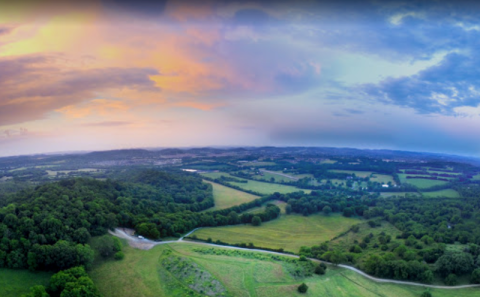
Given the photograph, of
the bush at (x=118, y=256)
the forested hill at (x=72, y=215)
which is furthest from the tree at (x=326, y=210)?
the bush at (x=118, y=256)

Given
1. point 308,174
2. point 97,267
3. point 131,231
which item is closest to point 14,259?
point 97,267

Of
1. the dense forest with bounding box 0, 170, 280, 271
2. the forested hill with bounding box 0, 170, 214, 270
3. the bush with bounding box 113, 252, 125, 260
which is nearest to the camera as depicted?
the forested hill with bounding box 0, 170, 214, 270

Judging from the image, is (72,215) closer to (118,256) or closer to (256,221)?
(118,256)

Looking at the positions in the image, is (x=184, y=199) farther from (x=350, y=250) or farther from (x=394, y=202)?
(x=394, y=202)

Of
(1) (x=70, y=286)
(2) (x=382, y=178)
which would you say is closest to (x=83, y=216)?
(1) (x=70, y=286)

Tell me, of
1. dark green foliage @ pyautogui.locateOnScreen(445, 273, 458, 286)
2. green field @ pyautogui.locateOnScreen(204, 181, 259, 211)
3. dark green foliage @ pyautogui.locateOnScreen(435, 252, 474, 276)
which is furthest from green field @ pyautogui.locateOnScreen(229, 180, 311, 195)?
dark green foliage @ pyautogui.locateOnScreen(445, 273, 458, 286)

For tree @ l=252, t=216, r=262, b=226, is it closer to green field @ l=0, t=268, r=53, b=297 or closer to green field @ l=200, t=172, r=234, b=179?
green field @ l=0, t=268, r=53, b=297
